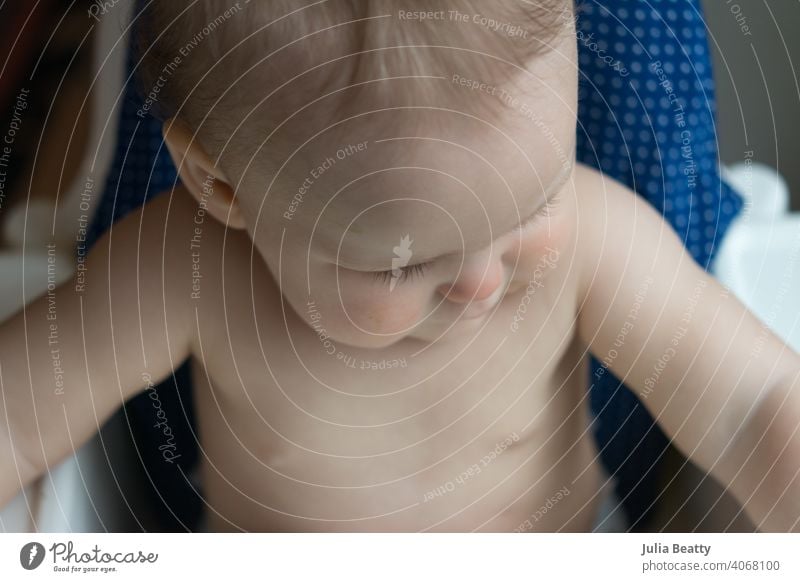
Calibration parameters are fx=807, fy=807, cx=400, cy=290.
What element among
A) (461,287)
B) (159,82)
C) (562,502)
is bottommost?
(562,502)

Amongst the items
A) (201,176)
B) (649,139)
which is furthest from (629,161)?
(201,176)

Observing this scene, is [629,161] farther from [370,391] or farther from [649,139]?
[370,391]

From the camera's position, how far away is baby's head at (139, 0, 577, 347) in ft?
0.89

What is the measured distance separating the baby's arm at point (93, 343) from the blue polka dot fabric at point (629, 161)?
0.02m

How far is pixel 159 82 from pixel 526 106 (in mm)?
147

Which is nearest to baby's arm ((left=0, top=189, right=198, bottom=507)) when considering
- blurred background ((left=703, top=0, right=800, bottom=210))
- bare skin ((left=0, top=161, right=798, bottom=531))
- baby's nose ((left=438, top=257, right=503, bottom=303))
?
bare skin ((left=0, top=161, right=798, bottom=531))

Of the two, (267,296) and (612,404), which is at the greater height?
(267,296)

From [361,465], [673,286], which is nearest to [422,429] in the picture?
[361,465]

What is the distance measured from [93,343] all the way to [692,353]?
10.8 inches

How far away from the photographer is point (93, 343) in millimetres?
365

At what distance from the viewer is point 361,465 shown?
1.27ft

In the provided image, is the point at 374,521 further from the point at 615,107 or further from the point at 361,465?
the point at 615,107

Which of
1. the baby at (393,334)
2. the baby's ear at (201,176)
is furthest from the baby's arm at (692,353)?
the baby's ear at (201,176)

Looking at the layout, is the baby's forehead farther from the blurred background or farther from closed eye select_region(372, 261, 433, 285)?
the blurred background
